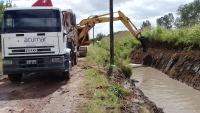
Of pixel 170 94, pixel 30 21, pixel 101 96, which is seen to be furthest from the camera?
pixel 170 94

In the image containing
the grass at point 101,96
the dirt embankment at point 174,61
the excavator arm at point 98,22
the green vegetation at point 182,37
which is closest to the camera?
the grass at point 101,96

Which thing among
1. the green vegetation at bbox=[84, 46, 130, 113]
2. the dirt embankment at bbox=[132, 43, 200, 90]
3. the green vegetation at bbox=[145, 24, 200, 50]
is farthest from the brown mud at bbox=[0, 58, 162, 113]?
the green vegetation at bbox=[145, 24, 200, 50]

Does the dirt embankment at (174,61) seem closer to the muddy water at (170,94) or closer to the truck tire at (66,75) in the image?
the muddy water at (170,94)

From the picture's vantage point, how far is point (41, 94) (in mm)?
9812

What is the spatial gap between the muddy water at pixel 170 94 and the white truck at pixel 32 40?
4.83 m

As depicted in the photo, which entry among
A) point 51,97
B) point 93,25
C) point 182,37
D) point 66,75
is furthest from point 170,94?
point 93,25

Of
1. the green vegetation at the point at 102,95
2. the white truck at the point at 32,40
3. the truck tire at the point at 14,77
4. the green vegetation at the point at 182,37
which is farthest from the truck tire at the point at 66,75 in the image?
the green vegetation at the point at 182,37

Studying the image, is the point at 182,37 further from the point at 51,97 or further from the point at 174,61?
the point at 51,97

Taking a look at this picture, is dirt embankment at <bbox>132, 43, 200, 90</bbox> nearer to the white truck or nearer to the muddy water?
the muddy water

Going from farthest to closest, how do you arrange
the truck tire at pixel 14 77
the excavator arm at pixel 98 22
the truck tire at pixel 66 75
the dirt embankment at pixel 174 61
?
the excavator arm at pixel 98 22, the dirt embankment at pixel 174 61, the truck tire at pixel 14 77, the truck tire at pixel 66 75

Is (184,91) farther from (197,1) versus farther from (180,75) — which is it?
(197,1)

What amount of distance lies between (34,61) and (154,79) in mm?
10277

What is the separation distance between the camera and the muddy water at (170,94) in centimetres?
Result: 1152

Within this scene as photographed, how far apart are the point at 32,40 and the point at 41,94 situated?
6.58 ft
